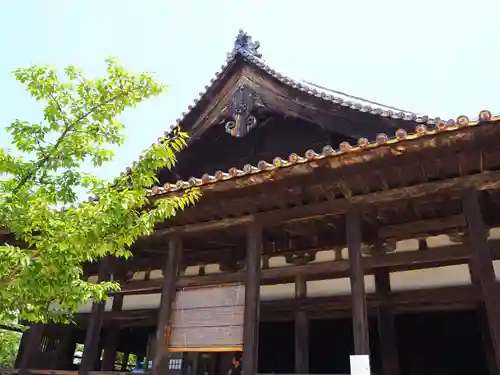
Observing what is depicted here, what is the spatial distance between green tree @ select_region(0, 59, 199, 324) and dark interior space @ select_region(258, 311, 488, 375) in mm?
5230

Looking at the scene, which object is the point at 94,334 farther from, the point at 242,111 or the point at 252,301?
the point at 242,111

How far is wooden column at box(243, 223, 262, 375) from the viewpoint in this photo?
5.77 metres

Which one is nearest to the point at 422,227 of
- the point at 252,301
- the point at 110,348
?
the point at 252,301

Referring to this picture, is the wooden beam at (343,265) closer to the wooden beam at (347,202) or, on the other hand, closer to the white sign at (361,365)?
the wooden beam at (347,202)

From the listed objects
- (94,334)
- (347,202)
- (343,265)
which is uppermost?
(347,202)

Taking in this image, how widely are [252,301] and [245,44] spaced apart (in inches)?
223

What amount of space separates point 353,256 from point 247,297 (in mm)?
1567

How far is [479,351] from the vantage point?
847cm

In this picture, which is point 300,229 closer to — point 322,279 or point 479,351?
point 322,279

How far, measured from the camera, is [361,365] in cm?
500

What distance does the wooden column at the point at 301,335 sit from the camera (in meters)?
7.52

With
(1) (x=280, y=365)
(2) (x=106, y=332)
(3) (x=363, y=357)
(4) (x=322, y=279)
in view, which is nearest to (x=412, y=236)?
(4) (x=322, y=279)

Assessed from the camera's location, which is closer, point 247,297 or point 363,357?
point 363,357

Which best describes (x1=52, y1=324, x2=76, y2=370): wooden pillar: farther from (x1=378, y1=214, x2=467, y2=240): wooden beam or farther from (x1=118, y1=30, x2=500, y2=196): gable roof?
(x1=378, y1=214, x2=467, y2=240): wooden beam
